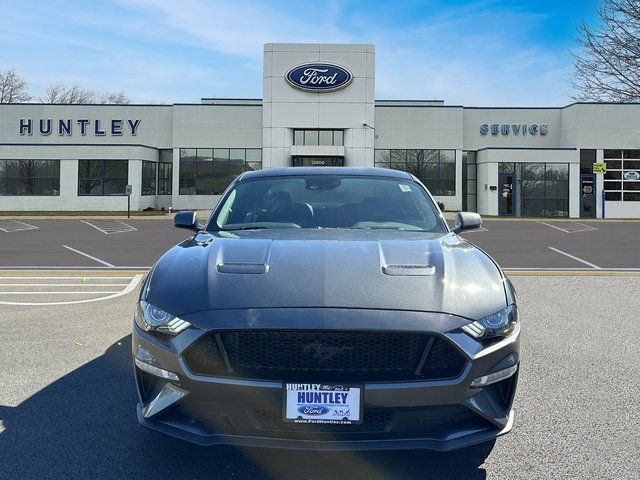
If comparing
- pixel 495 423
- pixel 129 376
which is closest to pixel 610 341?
pixel 495 423

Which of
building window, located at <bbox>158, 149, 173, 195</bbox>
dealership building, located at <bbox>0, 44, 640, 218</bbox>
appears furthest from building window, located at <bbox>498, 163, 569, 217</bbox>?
building window, located at <bbox>158, 149, 173, 195</bbox>

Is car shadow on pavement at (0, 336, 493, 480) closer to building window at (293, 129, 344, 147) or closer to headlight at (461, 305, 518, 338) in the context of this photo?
headlight at (461, 305, 518, 338)

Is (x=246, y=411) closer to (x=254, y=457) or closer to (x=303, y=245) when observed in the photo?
(x=254, y=457)

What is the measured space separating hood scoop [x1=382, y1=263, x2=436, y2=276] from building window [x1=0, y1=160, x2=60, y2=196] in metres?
37.9

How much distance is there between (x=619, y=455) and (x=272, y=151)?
33.9 metres

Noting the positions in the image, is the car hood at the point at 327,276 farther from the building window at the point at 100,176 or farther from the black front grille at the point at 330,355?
the building window at the point at 100,176

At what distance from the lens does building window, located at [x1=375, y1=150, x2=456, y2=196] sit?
3719cm

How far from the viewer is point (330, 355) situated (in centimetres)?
232

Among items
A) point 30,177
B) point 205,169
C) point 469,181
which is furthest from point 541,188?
point 30,177

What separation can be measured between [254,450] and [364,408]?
33.6 inches

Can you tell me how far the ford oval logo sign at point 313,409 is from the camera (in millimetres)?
2254

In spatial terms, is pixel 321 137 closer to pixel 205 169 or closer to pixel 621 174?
pixel 205 169

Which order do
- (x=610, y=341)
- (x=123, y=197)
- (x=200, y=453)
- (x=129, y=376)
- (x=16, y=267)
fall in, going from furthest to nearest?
(x=123, y=197), (x=16, y=267), (x=610, y=341), (x=129, y=376), (x=200, y=453)

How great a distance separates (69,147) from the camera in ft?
118
